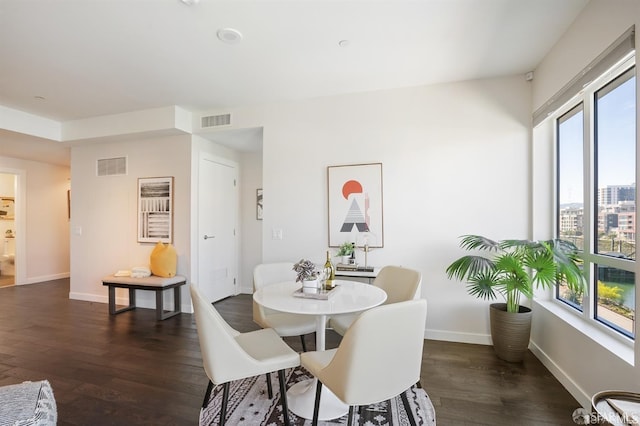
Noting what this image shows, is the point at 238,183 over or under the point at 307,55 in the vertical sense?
under

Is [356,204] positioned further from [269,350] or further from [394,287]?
[269,350]

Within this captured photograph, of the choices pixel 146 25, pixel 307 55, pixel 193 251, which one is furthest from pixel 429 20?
pixel 193 251

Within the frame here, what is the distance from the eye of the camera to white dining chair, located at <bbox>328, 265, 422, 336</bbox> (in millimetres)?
2283

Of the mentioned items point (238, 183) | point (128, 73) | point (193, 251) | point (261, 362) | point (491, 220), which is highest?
point (128, 73)

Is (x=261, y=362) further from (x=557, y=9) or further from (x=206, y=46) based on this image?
(x=557, y=9)

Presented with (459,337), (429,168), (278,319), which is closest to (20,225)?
(278,319)

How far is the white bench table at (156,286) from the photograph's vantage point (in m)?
3.76

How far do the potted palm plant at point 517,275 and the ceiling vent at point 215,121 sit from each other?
316cm

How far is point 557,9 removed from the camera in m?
2.06

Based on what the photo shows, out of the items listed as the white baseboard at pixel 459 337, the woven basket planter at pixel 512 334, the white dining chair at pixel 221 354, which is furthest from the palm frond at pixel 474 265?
the white dining chair at pixel 221 354

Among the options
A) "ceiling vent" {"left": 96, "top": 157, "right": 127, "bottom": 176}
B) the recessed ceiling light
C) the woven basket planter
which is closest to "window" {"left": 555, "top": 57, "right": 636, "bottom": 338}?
the woven basket planter

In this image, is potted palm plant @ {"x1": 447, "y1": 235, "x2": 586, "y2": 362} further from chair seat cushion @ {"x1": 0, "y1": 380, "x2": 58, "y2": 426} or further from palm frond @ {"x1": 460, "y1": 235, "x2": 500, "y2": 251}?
chair seat cushion @ {"x1": 0, "y1": 380, "x2": 58, "y2": 426}

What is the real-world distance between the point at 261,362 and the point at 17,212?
7.01m

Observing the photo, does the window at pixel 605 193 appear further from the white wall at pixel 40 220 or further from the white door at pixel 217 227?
the white wall at pixel 40 220
